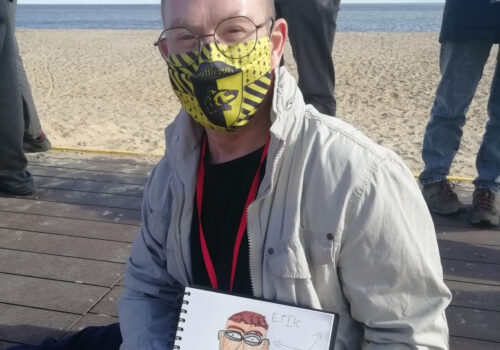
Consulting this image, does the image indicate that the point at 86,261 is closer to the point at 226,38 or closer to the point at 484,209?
the point at 226,38

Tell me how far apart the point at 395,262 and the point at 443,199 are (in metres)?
2.16

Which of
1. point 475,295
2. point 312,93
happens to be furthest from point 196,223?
point 312,93

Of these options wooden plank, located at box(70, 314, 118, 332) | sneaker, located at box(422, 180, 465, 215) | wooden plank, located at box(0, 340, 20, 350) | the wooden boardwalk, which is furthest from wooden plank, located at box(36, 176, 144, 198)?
sneaker, located at box(422, 180, 465, 215)

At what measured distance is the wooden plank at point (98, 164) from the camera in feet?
13.9

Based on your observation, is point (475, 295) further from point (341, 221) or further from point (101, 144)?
point (101, 144)

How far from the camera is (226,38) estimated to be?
4.72 ft

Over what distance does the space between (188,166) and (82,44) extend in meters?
19.3

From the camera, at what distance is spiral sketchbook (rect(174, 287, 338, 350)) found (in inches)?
50.9

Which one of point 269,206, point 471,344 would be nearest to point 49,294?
point 269,206

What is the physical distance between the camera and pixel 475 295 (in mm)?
2467

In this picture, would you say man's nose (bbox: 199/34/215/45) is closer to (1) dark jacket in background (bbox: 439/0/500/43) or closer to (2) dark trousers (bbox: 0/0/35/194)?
(1) dark jacket in background (bbox: 439/0/500/43)

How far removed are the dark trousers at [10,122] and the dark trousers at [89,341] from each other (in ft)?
5.97

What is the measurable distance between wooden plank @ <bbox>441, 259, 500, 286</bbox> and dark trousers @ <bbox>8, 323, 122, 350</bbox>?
1512 mm

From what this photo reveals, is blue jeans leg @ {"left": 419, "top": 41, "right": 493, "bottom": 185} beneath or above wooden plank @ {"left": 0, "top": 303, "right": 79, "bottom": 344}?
above
